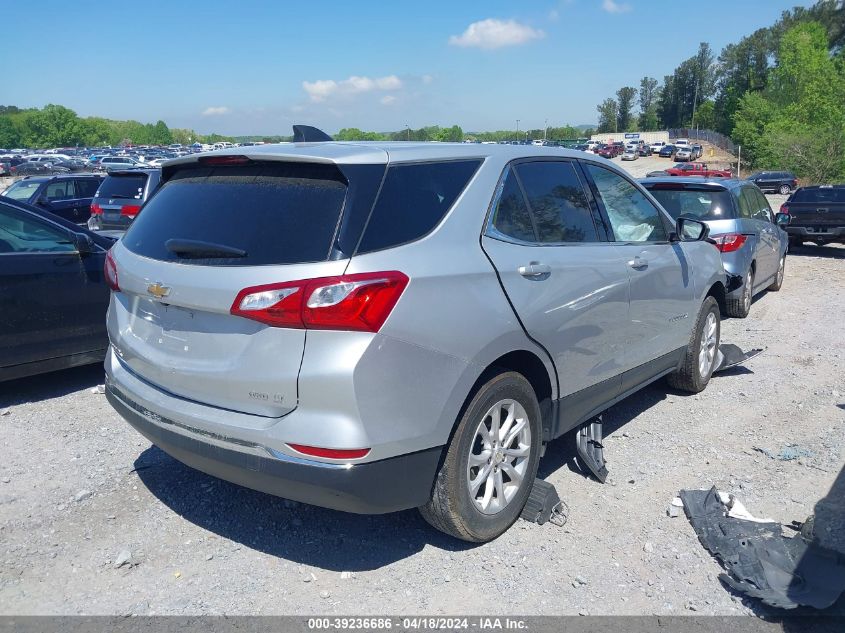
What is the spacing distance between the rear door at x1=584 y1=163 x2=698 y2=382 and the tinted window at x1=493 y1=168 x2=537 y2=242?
3.10ft

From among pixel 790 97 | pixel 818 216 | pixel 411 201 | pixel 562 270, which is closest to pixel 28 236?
pixel 411 201

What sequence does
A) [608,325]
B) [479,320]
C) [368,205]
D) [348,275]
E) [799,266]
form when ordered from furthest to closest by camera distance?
[799,266]
[608,325]
[479,320]
[368,205]
[348,275]

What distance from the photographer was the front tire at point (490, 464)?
3.21m

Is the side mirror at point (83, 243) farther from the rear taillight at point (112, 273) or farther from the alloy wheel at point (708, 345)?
the alloy wheel at point (708, 345)

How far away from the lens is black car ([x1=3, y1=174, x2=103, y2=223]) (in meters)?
16.0

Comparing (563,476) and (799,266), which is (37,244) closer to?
(563,476)

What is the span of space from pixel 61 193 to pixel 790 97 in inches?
2434

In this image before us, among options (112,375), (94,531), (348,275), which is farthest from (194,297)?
(94,531)

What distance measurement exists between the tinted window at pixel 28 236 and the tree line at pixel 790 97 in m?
46.2

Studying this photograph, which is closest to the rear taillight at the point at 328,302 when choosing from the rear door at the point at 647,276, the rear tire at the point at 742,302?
the rear door at the point at 647,276

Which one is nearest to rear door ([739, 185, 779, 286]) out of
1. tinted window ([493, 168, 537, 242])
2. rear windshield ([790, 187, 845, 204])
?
tinted window ([493, 168, 537, 242])

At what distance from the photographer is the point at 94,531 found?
367 centimetres

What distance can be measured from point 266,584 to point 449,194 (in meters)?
1.99

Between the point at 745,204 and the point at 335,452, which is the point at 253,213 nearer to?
the point at 335,452
